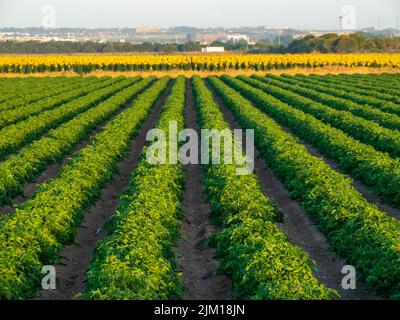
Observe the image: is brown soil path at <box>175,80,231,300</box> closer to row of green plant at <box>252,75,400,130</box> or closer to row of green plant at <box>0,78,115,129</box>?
row of green plant at <box>252,75,400,130</box>

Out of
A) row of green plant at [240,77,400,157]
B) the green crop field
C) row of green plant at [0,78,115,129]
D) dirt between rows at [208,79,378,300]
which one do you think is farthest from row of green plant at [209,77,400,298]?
row of green plant at [0,78,115,129]

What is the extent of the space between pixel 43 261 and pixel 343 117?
59.6 feet

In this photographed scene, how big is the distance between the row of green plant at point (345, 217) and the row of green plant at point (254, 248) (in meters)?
0.89

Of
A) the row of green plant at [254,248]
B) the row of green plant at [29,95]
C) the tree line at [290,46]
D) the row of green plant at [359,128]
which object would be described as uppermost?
the tree line at [290,46]

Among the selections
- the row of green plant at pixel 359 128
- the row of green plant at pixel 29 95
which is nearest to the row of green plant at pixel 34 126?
the row of green plant at pixel 29 95

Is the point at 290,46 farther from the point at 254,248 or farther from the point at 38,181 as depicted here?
the point at 254,248

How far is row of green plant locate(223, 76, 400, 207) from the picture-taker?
16.0 metres

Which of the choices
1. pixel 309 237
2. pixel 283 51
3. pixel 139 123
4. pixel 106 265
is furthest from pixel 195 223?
pixel 283 51

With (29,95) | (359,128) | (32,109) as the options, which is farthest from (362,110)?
(29,95)

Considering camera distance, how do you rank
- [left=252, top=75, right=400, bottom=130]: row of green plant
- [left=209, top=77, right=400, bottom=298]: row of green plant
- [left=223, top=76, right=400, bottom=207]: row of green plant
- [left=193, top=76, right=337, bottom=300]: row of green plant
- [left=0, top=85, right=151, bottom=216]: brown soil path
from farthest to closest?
[left=252, top=75, right=400, bottom=130]: row of green plant < [left=223, top=76, right=400, bottom=207]: row of green plant < [left=0, top=85, right=151, bottom=216]: brown soil path < [left=209, top=77, right=400, bottom=298]: row of green plant < [left=193, top=76, right=337, bottom=300]: row of green plant

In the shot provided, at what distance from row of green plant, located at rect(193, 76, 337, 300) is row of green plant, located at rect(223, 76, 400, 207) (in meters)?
3.47

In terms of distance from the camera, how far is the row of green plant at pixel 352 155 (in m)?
16.0

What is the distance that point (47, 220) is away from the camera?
12.0 m

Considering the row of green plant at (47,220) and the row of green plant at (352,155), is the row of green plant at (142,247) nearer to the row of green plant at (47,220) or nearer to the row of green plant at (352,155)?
the row of green plant at (47,220)
